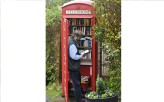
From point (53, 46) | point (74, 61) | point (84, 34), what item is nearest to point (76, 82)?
point (74, 61)

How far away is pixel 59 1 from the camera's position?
10.4m

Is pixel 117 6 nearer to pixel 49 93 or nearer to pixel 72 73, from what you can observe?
pixel 72 73

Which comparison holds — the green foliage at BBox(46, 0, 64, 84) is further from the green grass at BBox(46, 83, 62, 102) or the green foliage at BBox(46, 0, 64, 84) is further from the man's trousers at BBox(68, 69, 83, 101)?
the man's trousers at BBox(68, 69, 83, 101)

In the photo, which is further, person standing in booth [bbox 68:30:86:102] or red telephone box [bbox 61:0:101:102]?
red telephone box [bbox 61:0:101:102]

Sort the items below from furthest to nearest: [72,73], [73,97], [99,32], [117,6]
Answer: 1. [73,97]
2. [72,73]
3. [99,32]
4. [117,6]

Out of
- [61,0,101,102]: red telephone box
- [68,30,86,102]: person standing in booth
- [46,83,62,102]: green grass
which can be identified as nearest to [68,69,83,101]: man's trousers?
[68,30,86,102]: person standing in booth

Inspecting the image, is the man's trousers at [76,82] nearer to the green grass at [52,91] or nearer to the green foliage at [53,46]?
the green grass at [52,91]

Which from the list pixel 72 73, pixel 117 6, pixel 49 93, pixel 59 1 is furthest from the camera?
pixel 59 1

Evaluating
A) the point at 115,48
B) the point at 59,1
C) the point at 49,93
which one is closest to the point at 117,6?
the point at 115,48

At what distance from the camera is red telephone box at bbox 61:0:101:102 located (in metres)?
5.84

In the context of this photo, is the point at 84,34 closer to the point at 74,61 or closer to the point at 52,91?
the point at 74,61

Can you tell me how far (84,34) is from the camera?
6492mm

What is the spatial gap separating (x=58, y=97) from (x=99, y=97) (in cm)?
215

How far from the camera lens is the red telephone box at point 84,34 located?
19.1 feet
